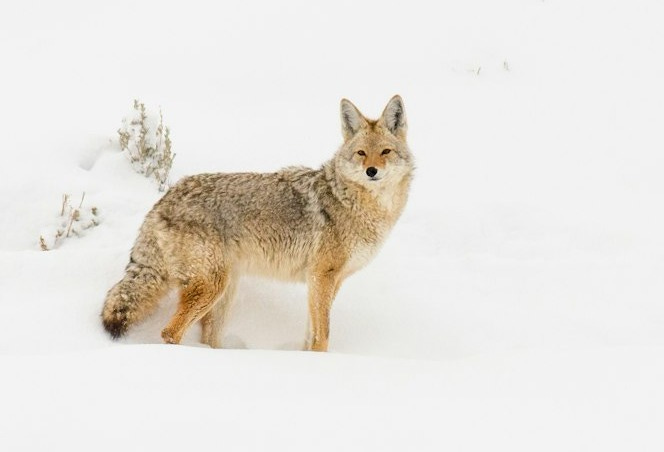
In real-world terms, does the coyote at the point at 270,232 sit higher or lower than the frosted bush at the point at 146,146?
lower

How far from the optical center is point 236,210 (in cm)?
517

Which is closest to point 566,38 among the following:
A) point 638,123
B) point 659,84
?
point 659,84

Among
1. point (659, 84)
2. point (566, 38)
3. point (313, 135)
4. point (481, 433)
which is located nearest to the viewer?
point (481, 433)

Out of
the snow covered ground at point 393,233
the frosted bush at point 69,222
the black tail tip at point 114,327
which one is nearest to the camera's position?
the snow covered ground at point 393,233

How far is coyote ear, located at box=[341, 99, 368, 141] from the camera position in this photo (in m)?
5.28

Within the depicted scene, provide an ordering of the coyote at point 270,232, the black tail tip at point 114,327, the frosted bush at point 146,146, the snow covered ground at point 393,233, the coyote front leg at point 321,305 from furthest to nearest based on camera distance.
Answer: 1. the frosted bush at point 146,146
2. the coyote front leg at point 321,305
3. the coyote at point 270,232
4. the black tail tip at point 114,327
5. the snow covered ground at point 393,233

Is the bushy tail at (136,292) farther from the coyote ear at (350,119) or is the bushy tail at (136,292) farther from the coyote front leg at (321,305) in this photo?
the coyote ear at (350,119)

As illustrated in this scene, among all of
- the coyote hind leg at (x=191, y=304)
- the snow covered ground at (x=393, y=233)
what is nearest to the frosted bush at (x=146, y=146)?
the snow covered ground at (x=393, y=233)

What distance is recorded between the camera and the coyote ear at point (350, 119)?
528 centimetres

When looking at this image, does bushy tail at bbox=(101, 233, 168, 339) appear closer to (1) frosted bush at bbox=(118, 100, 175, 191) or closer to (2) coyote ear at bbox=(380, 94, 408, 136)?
(1) frosted bush at bbox=(118, 100, 175, 191)

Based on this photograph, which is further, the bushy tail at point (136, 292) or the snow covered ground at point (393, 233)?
the bushy tail at point (136, 292)

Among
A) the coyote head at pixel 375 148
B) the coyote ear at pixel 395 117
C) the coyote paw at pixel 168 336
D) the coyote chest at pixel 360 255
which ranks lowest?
the coyote paw at pixel 168 336

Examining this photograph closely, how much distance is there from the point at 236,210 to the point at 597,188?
411 centimetres

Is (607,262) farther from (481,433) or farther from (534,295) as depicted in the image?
(481,433)
